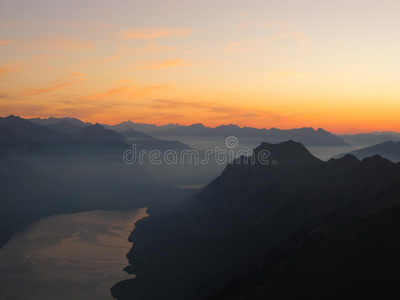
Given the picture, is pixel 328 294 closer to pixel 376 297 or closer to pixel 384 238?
pixel 376 297

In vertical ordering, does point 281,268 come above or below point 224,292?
above

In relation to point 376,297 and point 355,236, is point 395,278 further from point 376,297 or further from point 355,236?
point 355,236

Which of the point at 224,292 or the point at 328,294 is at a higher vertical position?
the point at 328,294

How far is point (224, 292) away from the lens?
19125cm

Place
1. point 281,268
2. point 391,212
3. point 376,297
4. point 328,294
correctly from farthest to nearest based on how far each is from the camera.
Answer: point 281,268, point 391,212, point 328,294, point 376,297

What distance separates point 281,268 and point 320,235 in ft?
123

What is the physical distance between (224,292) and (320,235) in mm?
55677

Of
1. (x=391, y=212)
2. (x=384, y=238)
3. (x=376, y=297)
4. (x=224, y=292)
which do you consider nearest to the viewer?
(x=376, y=297)

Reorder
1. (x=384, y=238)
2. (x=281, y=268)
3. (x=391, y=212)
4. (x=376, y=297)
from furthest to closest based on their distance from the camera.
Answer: (x=281, y=268)
(x=391, y=212)
(x=384, y=238)
(x=376, y=297)

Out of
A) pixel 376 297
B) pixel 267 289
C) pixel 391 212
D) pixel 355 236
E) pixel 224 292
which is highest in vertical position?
pixel 391 212

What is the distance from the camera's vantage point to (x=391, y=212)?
14650 cm

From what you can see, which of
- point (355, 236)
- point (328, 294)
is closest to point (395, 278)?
point (328, 294)

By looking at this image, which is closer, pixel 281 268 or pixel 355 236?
pixel 355 236

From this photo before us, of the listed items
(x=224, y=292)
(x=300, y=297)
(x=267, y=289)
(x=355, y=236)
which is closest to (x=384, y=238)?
(x=355, y=236)
